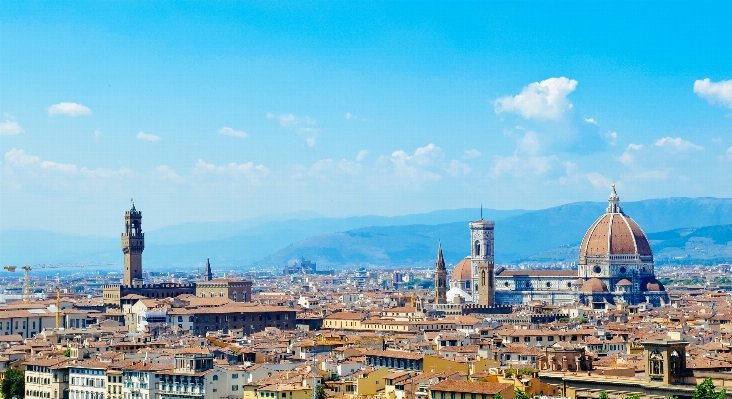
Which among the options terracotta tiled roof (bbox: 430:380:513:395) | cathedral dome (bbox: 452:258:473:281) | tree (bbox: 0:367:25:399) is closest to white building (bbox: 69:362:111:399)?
tree (bbox: 0:367:25:399)

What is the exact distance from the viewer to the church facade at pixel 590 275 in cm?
14825

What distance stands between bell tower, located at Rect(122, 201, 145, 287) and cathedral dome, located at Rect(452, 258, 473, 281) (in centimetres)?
4274

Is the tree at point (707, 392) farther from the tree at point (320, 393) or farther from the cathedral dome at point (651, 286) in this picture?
the cathedral dome at point (651, 286)

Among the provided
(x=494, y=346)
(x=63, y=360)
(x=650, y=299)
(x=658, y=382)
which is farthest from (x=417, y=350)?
(x=650, y=299)

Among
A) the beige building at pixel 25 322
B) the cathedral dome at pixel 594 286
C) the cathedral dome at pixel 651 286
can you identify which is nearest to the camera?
the beige building at pixel 25 322

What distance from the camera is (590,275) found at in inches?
6097

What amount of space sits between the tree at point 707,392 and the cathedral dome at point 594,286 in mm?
Result: 104171

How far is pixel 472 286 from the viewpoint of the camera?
157000mm

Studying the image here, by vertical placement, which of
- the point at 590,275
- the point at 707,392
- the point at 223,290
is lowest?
the point at 707,392

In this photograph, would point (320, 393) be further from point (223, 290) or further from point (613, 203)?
point (613, 203)

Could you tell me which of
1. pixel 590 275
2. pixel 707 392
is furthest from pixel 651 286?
pixel 707 392

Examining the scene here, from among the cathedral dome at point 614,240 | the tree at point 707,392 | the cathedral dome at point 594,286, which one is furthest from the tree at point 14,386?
the cathedral dome at point 614,240

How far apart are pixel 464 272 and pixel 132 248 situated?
148 ft

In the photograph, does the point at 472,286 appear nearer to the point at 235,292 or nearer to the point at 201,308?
the point at 235,292
